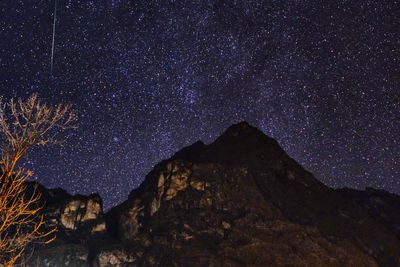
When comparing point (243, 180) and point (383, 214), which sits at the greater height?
point (243, 180)

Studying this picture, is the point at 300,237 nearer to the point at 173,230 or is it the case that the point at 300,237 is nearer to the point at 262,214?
the point at 262,214

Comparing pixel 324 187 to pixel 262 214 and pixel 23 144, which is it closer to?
pixel 262 214

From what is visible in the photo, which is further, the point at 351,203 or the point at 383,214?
the point at 383,214

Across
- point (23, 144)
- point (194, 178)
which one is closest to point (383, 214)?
point (194, 178)

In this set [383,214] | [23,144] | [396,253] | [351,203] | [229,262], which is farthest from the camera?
[383,214]

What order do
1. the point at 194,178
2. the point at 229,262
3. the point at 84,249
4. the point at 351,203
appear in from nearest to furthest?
the point at 229,262
the point at 84,249
the point at 194,178
the point at 351,203

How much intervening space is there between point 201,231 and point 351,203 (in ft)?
189

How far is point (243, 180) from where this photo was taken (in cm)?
11131

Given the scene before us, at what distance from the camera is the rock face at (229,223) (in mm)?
83812

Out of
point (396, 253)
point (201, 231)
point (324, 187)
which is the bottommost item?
point (396, 253)

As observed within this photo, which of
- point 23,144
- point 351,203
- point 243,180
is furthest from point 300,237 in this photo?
point 23,144

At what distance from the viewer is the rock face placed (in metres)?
83.8

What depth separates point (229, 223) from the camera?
310 ft

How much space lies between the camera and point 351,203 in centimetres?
12344
